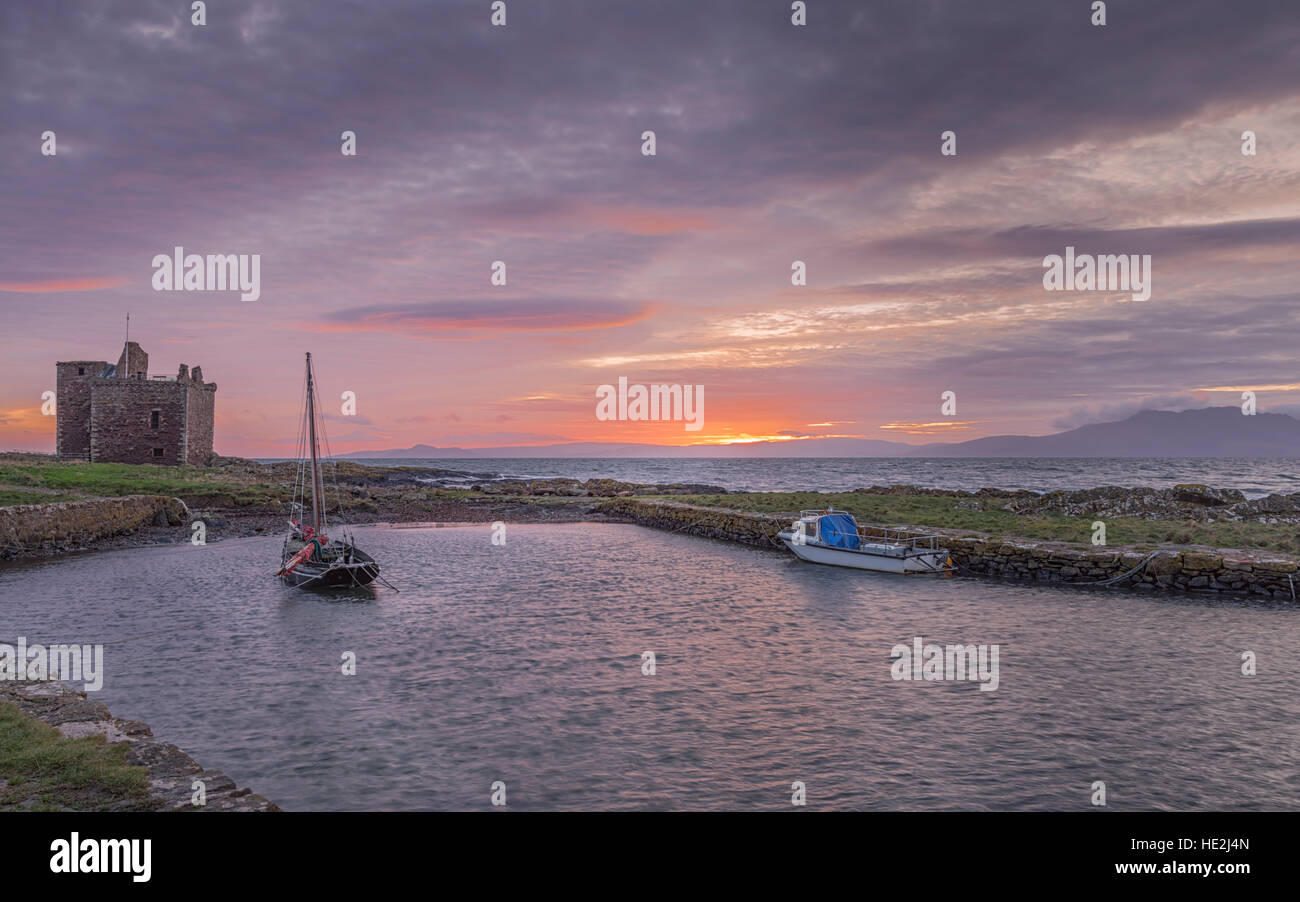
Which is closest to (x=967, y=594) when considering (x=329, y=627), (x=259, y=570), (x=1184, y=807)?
(x=1184, y=807)

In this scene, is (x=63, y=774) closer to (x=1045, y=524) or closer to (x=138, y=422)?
(x=1045, y=524)

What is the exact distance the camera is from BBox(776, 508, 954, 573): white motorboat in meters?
30.0

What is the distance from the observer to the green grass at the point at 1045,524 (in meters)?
29.0

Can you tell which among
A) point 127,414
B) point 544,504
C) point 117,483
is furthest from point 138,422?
point 544,504

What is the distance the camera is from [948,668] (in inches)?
647

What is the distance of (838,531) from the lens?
108 feet

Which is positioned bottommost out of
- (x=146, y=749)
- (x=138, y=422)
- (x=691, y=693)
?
(x=691, y=693)

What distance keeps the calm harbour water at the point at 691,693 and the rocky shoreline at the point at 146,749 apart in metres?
1.33

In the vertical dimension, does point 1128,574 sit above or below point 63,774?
below

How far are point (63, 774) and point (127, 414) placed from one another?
2878 inches

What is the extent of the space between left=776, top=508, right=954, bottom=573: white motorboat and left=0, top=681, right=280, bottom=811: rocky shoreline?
2561 centimetres

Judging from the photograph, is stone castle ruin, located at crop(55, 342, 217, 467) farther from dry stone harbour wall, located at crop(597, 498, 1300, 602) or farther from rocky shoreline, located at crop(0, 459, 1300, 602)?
dry stone harbour wall, located at crop(597, 498, 1300, 602)

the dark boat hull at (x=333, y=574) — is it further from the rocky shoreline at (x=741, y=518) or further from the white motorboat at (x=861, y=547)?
the white motorboat at (x=861, y=547)

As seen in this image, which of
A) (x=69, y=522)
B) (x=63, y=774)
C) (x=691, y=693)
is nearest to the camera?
(x=63, y=774)
